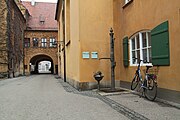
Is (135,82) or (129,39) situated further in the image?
(129,39)

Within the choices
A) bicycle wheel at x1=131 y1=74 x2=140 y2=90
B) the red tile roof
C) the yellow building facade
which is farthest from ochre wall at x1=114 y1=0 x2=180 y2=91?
the red tile roof

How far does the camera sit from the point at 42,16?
4959cm

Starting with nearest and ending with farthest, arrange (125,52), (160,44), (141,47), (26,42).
Result: (160,44), (141,47), (125,52), (26,42)

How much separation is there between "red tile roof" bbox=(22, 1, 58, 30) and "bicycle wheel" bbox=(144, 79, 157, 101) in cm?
3841

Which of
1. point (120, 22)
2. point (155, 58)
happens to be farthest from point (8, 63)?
point (155, 58)

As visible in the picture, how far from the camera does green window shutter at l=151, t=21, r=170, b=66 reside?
8000 millimetres

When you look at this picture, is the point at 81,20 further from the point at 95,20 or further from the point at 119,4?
the point at 119,4

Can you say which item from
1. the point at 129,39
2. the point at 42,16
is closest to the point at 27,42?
the point at 42,16

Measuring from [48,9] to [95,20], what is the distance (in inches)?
1663

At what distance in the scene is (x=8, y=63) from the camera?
1125 inches

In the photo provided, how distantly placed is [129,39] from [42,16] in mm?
40360

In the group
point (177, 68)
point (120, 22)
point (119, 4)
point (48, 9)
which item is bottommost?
point (177, 68)

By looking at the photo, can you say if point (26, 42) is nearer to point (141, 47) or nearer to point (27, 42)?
point (27, 42)

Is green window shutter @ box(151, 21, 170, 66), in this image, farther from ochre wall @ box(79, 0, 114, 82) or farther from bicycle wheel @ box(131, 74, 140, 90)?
ochre wall @ box(79, 0, 114, 82)
